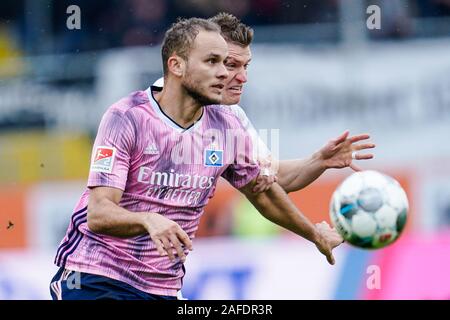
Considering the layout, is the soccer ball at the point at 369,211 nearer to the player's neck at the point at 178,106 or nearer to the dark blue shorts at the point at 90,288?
the player's neck at the point at 178,106

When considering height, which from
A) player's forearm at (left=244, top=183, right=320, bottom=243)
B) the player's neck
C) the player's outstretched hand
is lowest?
player's forearm at (left=244, top=183, right=320, bottom=243)

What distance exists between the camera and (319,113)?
1239 cm

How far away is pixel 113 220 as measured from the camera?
6629 mm

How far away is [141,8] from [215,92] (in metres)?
6.18

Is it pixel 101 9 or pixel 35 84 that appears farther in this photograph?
pixel 101 9

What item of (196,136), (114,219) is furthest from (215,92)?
(114,219)

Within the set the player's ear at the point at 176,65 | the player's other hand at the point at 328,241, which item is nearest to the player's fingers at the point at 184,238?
the player's ear at the point at 176,65

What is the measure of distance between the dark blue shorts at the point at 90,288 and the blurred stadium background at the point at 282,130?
4765mm

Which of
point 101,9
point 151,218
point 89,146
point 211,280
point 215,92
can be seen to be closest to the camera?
point 151,218

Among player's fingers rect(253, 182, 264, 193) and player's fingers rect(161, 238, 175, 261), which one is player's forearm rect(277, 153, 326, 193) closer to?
player's fingers rect(253, 182, 264, 193)

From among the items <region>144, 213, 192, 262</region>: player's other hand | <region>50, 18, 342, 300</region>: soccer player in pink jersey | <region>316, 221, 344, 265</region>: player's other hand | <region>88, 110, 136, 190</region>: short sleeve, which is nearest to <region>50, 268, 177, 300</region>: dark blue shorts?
<region>50, 18, 342, 300</region>: soccer player in pink jersey

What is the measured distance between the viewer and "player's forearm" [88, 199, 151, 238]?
21.6 ft

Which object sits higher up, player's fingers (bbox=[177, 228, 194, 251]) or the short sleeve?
the short sleeve

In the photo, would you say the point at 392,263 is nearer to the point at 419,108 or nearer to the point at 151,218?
the point at 419,108
